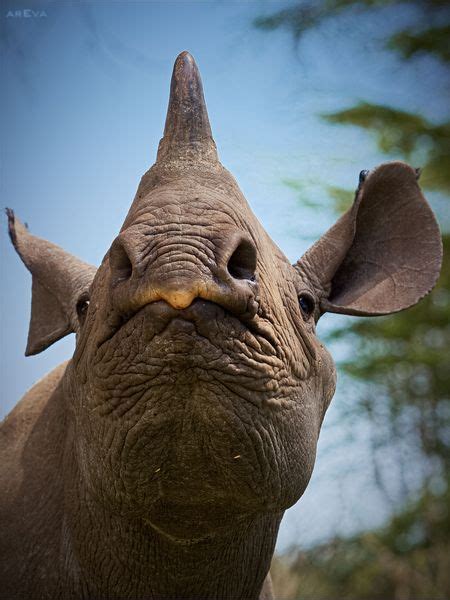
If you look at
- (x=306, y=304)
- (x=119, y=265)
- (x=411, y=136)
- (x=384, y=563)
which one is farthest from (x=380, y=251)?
(x=411, y=136)

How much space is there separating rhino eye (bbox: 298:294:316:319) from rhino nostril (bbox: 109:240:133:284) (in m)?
0.96

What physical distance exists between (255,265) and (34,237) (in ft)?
6.31

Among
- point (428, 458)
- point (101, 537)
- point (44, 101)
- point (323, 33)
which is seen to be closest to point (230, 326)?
point (101, 537)

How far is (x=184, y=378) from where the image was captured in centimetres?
207

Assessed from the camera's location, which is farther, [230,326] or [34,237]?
[34,237]

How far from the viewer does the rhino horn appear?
2.54 metres

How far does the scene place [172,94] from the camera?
2615mm

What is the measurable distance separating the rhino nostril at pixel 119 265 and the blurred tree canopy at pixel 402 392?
4902 millimetres

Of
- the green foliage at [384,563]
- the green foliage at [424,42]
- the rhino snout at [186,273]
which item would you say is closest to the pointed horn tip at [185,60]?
the rhino snout at [186,273]

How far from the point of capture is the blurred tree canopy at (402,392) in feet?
26.1

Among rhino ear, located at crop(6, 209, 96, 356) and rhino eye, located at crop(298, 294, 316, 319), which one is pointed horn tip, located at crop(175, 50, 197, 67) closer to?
rhino eye, located at crop(298, 294, 316, 319)

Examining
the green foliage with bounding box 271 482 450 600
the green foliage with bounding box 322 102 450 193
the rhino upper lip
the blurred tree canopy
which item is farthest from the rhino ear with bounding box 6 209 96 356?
the green foliage with bounding box 322 102 450 193

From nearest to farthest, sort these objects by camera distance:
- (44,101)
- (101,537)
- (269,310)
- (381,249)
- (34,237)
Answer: (269,310), (101,537), (381,249), (34,237), (44,101)

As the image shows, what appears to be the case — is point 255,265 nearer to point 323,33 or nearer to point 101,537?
point 101,537
